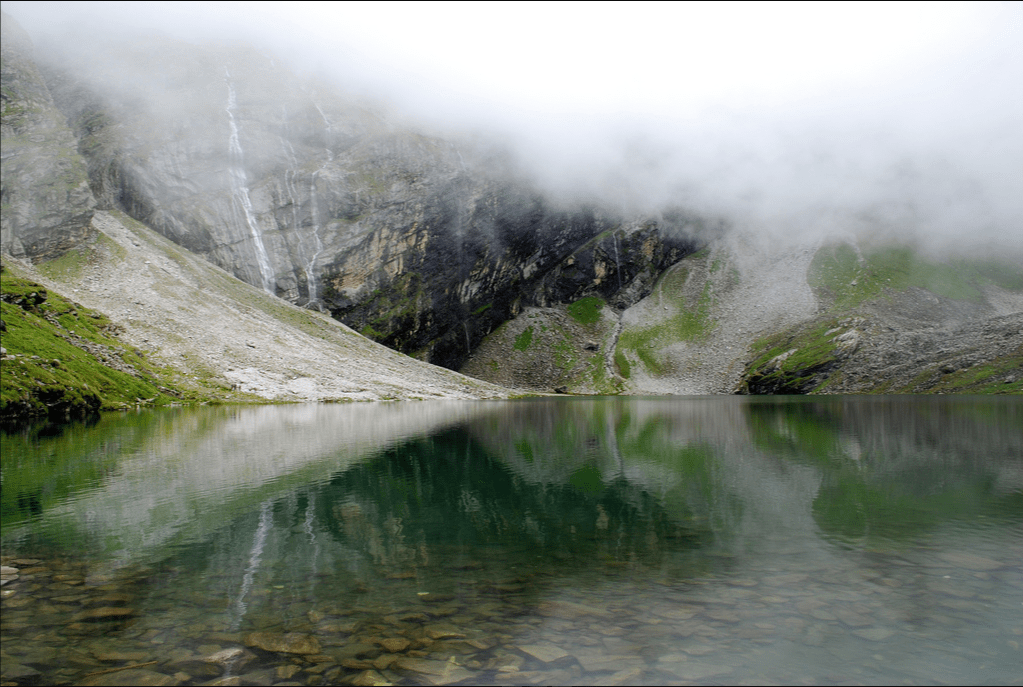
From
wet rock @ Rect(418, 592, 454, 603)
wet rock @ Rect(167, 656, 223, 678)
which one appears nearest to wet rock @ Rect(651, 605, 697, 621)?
wet rock @ Rect(418, 592, 454, 603)

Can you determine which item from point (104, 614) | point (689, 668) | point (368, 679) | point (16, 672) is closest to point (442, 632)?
point (368, 679)

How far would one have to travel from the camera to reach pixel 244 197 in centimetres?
15688

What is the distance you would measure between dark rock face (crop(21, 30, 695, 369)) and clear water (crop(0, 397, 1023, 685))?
135 meters

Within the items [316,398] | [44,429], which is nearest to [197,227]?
[316,398]

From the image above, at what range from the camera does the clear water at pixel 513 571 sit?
9.80m

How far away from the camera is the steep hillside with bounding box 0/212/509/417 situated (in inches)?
2717

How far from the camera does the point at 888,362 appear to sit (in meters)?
138

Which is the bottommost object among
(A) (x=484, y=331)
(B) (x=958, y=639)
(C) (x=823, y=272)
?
(B) (x=958, y=639)

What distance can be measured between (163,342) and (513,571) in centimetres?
10111

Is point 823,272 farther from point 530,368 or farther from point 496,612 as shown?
point 496,612

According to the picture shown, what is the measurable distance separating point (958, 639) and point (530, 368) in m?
165

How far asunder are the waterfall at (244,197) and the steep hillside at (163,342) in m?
18.1

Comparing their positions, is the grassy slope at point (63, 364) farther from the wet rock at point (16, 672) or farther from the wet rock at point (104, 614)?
the wet rock at point (16, 672)

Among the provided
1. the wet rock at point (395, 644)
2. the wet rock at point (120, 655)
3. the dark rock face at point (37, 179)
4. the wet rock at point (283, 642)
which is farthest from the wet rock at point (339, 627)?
the dark rock face at point (37, 179)
